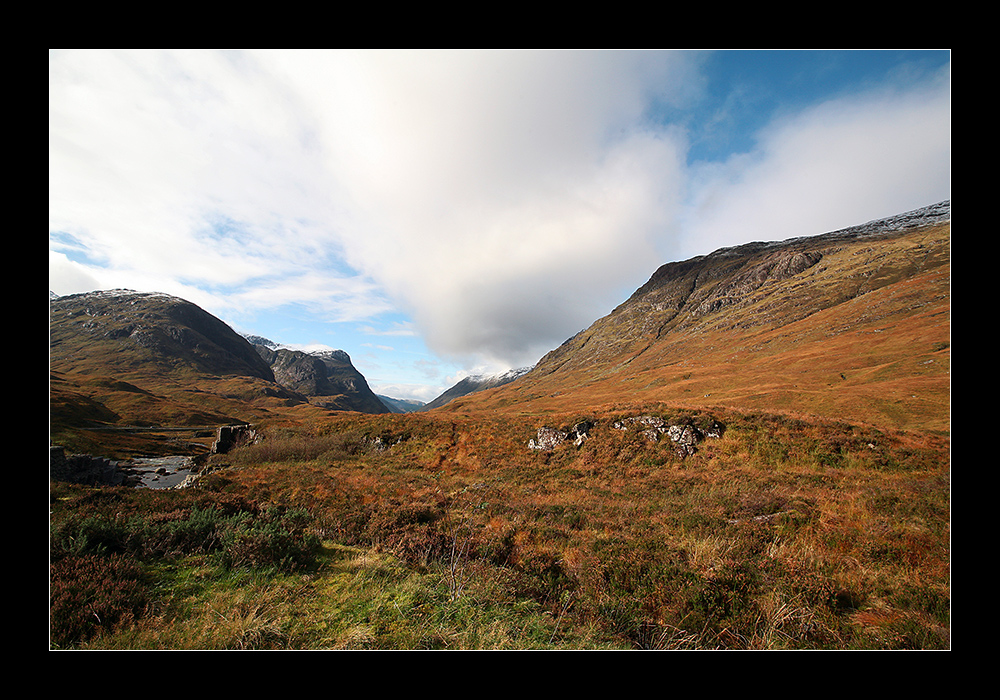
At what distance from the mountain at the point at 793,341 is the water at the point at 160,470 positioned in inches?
1365

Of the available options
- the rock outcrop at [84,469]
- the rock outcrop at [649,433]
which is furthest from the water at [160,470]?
the rock outcrop at [649,433]

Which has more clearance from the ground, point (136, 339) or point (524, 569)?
point (136, 339)

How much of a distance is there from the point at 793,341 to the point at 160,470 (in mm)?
99908

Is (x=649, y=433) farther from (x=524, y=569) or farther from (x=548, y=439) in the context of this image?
(x=524, y=569)

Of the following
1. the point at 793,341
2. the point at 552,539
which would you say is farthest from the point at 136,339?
the point at 793,341

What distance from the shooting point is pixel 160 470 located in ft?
85.1

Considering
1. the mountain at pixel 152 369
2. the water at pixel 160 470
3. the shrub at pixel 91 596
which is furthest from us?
the mountain at pixel 152 369

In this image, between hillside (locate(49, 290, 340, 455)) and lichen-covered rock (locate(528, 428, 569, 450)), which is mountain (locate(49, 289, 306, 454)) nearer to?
hillside (locate(49, 290, 340, 455))

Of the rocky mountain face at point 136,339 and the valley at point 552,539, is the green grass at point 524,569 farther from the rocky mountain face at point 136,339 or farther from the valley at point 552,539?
the rocky mountain face at point 136,339

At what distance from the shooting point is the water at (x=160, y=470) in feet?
69.9

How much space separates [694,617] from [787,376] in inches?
2085
